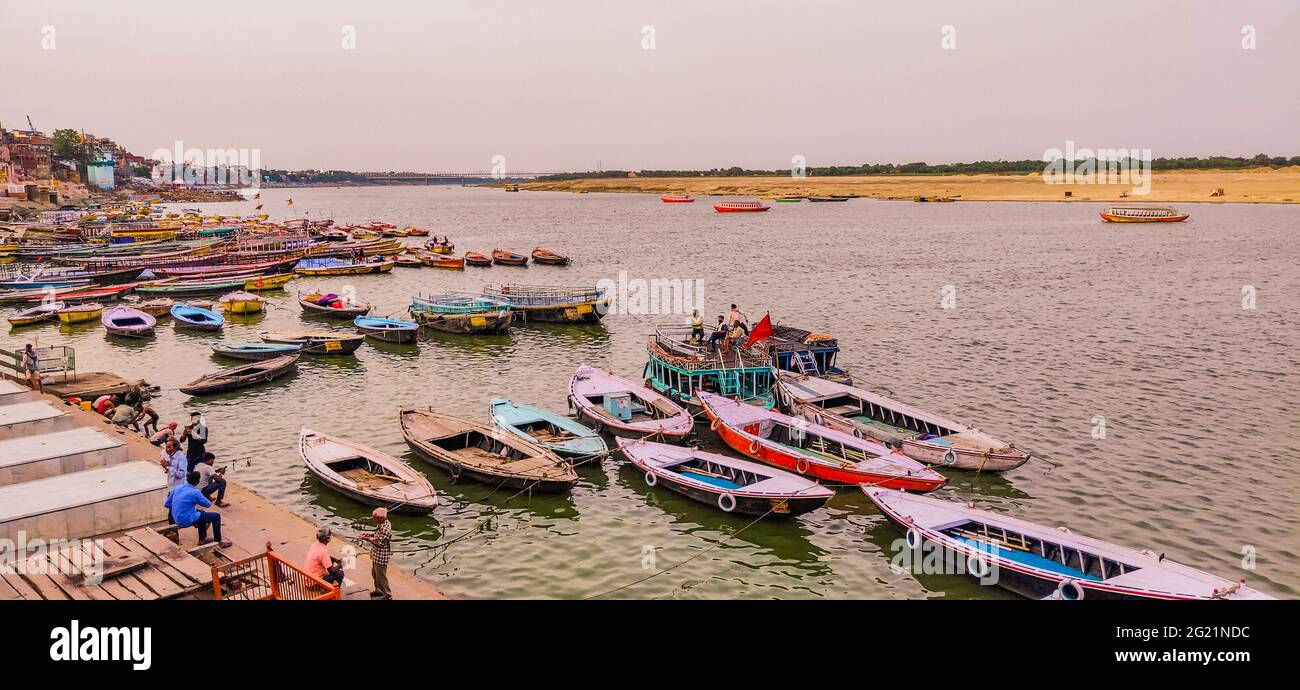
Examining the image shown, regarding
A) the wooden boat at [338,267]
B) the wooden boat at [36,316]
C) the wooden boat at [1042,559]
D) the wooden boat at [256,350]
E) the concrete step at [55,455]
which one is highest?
the wooden boat at [338,267]

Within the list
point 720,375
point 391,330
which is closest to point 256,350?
point 391,330

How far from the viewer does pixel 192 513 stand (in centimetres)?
1573

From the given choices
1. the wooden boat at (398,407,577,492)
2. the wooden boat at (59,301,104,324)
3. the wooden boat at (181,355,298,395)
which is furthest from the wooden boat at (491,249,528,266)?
the wooden boat at (398,407,577,492)

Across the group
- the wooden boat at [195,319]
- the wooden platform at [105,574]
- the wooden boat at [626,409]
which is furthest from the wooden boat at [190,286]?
the wooden platform at [105,574]

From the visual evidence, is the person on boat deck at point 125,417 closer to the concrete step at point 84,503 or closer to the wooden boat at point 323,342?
the concrete step at point 84,503

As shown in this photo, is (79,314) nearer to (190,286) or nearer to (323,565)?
(190,286)

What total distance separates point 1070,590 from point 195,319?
164 ft

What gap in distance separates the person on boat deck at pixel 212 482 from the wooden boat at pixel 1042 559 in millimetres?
16804

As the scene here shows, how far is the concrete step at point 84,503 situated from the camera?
14.8 metres

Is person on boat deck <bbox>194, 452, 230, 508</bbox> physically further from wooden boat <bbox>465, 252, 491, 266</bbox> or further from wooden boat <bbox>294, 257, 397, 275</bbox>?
wooden boat <bbox>465, 252, 491, 266</bbox>

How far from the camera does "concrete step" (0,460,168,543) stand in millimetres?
14836
